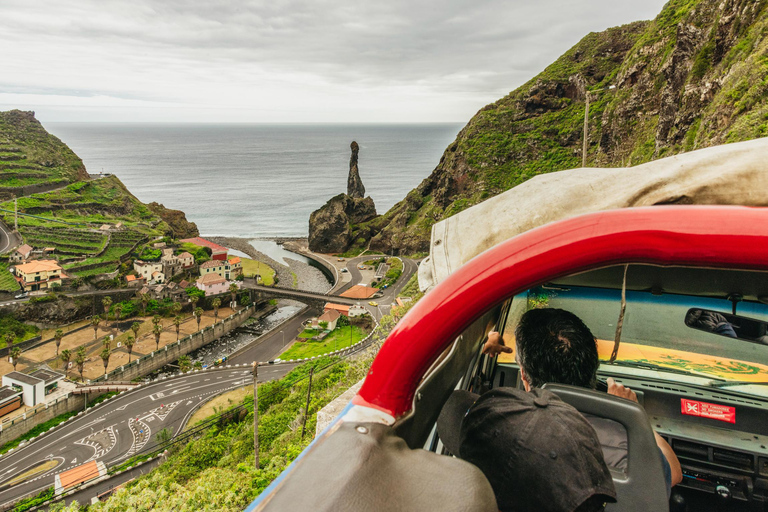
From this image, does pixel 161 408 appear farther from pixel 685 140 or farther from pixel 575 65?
pixel 575 65

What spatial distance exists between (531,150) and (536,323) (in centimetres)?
5487

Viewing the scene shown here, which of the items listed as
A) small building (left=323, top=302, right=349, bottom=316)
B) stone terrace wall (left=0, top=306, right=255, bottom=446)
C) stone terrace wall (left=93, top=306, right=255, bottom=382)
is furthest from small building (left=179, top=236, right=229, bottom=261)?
small building (left=323, top=302, right=349, bottom=316)

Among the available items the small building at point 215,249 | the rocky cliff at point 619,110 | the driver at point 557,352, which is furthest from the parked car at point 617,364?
the small building at point 215,249

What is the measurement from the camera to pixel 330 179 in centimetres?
14150

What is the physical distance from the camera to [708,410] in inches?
121

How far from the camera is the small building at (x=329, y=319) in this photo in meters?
41.1

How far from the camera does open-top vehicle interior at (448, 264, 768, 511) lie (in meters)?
2.89

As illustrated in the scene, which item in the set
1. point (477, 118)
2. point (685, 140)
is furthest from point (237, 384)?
point (477, 118)

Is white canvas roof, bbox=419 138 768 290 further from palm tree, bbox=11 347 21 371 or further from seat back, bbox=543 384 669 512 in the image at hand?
palm tree, bbox=11 347 21 371

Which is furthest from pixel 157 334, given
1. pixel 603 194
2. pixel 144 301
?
pixel 603 194

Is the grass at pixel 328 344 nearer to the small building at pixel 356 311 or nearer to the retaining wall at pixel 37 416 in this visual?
the small building at pixel 356 311

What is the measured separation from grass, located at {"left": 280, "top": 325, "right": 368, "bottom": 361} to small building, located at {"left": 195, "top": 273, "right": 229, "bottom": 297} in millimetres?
15183

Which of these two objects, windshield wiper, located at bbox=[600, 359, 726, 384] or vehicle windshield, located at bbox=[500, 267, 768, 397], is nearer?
vehicle windshield, located at bbox=[500, 267, 768, 397]

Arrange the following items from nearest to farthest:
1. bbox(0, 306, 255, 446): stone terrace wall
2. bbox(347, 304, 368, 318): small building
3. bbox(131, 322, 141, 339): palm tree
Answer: bbox(0, 306, 255, 446): stone terrace wall, bbox(131, 322, 141, 339): palm tree, bbox(347, 304, 368, 318): small building
